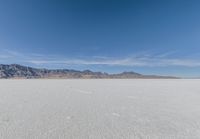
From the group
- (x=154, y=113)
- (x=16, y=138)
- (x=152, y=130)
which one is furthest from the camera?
(x=154, y=113)

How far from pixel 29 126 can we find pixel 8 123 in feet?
1.75

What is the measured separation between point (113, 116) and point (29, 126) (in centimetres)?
196

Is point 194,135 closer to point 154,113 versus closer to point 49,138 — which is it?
point 154,113

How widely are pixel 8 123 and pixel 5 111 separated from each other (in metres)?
1.16

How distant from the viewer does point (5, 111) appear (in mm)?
4160

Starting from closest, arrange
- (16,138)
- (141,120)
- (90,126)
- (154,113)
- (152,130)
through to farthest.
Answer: (16,138) → (152,130) → (90,126) → (141,120) → (154,113)

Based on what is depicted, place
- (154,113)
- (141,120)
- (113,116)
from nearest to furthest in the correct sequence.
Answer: (141,120) < (113,116) < (154,113)

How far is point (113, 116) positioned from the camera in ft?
12.6

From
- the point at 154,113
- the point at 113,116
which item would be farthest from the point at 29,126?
the point at 154,113

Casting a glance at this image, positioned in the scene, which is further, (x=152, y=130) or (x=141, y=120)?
(x=141, y=120)

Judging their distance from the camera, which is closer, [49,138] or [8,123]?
[49,138]

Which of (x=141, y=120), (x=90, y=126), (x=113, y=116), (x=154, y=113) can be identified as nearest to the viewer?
(x=90, y=126)

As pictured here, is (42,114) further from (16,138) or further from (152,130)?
(152,130)

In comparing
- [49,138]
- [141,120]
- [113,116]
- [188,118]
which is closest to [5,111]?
[49,138]
